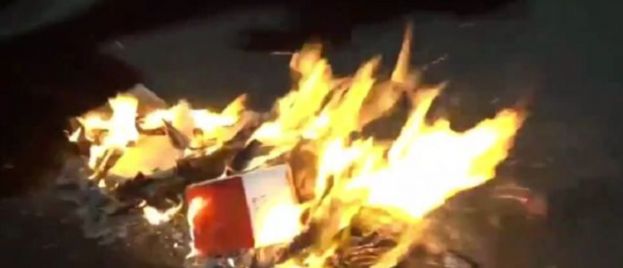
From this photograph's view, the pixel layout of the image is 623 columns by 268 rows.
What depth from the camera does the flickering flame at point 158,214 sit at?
132 cm

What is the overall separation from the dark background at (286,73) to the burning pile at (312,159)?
2 cm

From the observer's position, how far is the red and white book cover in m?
1.30

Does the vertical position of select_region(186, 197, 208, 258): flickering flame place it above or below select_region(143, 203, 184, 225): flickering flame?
below

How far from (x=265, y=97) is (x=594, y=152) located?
0.32 meters

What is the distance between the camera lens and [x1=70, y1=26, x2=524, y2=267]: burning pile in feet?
4.28

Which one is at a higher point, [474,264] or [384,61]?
[384,61]

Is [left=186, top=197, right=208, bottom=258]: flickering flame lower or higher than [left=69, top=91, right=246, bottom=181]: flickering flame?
lower

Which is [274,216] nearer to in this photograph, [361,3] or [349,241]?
[349,241]

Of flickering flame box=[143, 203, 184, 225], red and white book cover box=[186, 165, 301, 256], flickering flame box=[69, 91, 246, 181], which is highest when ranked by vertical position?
flickering flame box=[69, 91, 246, 181]

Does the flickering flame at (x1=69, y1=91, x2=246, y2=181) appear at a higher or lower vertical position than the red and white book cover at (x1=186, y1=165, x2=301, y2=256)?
higher

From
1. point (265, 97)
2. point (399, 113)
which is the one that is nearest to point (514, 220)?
point (399, 113)

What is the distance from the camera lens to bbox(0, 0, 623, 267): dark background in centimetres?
131

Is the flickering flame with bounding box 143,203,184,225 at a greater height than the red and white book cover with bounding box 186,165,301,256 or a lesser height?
greater

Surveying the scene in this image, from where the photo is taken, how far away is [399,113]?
4.41 feet
